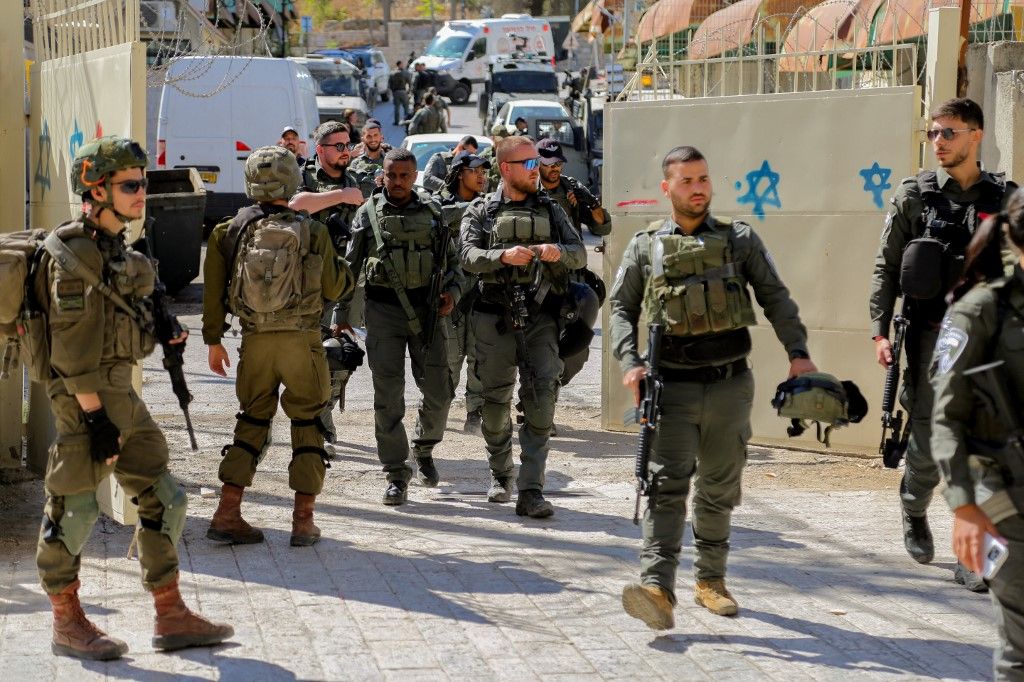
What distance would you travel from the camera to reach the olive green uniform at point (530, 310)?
723 centimetres

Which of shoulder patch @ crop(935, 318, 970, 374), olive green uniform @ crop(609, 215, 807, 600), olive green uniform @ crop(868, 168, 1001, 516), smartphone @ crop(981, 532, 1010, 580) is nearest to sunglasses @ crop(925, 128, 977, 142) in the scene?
olive green uniform @ crop(868, 168, 1001, 516)

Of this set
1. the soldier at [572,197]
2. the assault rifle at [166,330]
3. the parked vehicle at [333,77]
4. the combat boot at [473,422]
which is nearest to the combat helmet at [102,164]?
the assault rifle at [166,330]

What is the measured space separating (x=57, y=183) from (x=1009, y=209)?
16.7 ft

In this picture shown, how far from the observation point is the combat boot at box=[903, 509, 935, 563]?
21.1ft

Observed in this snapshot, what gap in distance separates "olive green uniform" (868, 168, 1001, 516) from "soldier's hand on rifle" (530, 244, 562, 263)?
1.54m

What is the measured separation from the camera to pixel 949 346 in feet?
12.5

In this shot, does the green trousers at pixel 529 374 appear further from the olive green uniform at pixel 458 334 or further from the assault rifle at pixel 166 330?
the assault rifle at pixel 166 330

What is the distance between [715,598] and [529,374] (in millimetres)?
2012

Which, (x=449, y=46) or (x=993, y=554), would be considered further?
(x=449, y=46)

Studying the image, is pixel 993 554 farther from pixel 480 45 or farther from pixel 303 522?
pixel 480 45

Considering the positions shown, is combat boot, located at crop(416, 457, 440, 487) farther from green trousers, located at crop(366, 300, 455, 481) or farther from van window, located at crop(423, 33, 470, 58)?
van window, located at crop(423, 33, 470, 58)

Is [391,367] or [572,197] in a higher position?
[572,197]

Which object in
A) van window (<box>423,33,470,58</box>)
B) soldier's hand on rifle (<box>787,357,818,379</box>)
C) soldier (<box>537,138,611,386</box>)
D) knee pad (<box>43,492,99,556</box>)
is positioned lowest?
knee pad (<box>43,492,99,556</box>)

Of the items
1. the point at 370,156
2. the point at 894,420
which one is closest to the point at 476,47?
the point at 370,156
